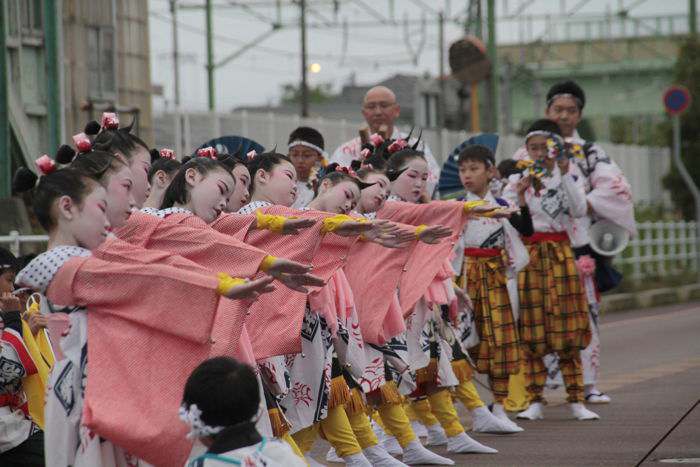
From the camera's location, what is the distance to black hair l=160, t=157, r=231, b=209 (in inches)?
259

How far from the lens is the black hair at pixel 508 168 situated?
428 inches

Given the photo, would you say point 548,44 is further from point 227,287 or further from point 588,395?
point 227,287

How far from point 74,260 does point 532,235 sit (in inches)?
223

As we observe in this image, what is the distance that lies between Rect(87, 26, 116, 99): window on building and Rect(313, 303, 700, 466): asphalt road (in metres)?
7.82

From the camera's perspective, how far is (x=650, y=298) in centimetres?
2341

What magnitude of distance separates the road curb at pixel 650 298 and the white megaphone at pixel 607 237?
10529 mm

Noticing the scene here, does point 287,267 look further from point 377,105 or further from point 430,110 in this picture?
point 430,110

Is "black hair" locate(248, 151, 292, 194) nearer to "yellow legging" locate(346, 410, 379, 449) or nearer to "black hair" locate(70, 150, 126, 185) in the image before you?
"yellow legging" locate(346, 410, 379, 449)

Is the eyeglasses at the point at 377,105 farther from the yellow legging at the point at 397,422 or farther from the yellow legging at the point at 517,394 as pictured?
the yellow legging at the point at 397,422

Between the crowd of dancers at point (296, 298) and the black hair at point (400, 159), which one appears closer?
the crowd of dancers at point (296, 298)

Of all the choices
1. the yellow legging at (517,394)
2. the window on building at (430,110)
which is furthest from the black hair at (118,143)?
the window on building at (430,110)

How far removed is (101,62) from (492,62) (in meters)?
7.45

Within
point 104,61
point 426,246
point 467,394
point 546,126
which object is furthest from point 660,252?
point 426,246

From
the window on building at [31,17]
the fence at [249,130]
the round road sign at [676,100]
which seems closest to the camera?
the window on building at [31,17]
